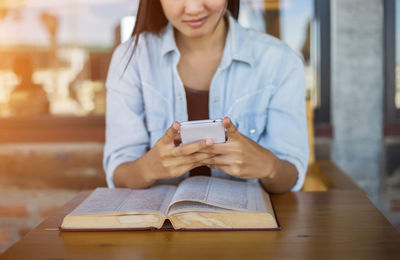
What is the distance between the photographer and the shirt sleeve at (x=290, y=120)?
115 centimetres

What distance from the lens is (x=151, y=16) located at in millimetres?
1329

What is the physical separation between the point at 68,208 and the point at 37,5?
6.25 ft

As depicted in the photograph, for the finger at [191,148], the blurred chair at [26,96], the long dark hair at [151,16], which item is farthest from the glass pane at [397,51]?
the blurred chair at [26,96]

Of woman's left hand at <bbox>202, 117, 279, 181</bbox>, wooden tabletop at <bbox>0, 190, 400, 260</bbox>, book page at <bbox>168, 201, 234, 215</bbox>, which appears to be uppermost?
woman's left hand at <bbox>202, 117, 279, 181</bbox>

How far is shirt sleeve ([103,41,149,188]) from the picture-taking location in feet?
3.88

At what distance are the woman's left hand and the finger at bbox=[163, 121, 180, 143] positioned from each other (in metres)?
0.07

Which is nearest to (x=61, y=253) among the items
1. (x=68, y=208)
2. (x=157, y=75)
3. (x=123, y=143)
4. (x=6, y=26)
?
(x=68, y=208)

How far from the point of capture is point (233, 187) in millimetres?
945

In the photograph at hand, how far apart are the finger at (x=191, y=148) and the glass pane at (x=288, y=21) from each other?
5.43 feet

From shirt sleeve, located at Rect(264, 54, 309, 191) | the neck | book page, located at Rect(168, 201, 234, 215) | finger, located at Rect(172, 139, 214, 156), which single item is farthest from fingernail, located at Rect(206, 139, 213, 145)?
the neck

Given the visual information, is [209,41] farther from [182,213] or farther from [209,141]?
[182,213]

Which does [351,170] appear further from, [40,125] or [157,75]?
[40,125]

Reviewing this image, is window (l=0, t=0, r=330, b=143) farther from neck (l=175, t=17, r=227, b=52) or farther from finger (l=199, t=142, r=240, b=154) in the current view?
finger (l=199, t=142, r=240, b=154)

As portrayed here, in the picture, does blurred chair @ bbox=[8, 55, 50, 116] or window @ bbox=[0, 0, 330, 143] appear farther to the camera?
blurred chair @ bbox=[8, 55, 50, 116]
